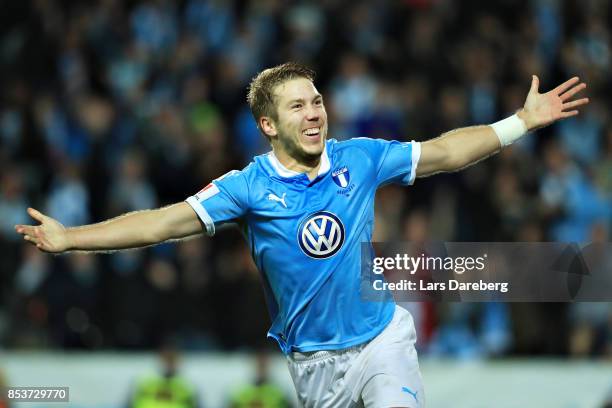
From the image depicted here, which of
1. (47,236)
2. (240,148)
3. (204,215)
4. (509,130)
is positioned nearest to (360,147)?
(509,130)

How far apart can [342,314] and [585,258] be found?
69.9 inches

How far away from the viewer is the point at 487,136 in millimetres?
6824

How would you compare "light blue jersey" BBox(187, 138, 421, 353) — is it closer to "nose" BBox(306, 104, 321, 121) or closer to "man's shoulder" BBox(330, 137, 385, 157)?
"man's shoulder" BBox(330, 137, 385, 157)

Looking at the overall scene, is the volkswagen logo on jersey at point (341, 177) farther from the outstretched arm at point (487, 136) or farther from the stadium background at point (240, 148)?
the stadium background at point (240, 148)

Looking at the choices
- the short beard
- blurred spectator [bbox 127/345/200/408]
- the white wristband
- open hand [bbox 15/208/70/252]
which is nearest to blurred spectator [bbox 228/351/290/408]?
blurred spectator [bbox 127/345/200/408]

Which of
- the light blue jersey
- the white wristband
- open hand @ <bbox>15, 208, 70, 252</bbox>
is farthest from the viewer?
the white wristband

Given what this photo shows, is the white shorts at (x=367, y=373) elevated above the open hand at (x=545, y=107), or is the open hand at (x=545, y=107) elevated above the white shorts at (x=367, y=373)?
the open hand at (x=545, y=107)

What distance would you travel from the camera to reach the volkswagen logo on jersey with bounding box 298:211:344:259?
6.46m

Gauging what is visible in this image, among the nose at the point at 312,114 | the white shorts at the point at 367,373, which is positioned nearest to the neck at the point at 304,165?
the nose at the point at 312,114

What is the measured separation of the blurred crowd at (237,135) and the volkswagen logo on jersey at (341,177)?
5304 millimetres

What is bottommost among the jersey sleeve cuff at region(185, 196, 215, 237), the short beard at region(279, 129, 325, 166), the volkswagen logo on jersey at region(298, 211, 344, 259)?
the volkswagen logo on jersey at region(298, 211, 344, 259)

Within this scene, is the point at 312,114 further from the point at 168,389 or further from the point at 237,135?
the point at 237,135

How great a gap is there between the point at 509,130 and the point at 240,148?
7.73 metres

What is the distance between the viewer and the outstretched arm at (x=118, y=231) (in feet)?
20.5
